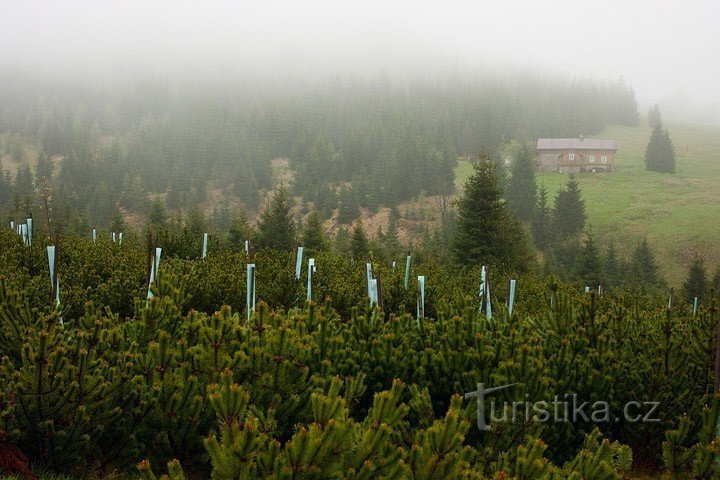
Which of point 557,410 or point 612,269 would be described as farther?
point 612,269

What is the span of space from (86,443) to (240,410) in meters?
1.64

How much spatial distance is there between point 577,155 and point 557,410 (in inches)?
3585

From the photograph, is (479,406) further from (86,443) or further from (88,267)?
(88,267)

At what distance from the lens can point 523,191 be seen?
71.4 meters

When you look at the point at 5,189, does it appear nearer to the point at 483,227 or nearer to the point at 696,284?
the point at 483,227

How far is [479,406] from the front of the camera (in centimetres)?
452

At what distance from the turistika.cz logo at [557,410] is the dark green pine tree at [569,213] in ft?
193

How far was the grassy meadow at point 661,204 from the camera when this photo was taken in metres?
51.8

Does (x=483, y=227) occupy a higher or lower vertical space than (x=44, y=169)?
lower

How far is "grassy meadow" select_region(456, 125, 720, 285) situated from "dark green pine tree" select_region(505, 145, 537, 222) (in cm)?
655

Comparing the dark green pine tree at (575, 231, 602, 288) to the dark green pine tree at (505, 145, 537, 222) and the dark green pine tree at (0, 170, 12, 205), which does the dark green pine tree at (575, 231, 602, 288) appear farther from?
the dark green pine tree at (0, 170, 12, 205)

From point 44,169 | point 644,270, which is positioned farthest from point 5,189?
point 644,270

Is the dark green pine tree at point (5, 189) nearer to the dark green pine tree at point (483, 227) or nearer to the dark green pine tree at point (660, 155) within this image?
the dark green pine tree at point (483, 227)

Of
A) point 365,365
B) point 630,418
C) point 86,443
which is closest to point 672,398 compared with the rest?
point 630,418
